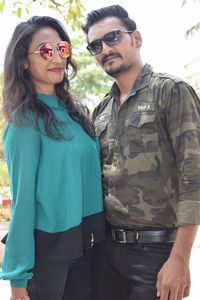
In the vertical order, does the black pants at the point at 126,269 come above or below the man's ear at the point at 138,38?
below

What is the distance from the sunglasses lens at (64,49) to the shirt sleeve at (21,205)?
0.60m

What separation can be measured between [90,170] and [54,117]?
378mm

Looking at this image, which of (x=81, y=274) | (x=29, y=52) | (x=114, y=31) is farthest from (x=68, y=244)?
(x=114, y=31)

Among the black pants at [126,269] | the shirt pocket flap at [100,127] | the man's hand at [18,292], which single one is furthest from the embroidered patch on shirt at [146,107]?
the man's hand at [18,292]

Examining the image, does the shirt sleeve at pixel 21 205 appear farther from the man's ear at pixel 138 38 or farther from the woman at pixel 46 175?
the man's ear at pixel 138 38

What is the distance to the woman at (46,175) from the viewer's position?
1.86 m

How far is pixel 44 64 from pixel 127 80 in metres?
0.54

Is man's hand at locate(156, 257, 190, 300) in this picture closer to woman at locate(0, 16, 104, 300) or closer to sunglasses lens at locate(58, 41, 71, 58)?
woman at locate(0, 16, 104, 300)

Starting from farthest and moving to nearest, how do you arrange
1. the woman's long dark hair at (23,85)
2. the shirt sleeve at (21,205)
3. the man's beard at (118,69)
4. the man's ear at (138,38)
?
the man's ear at (138,38), the man's beard at (118,69), the woman's long dark hair at (23,85), the shirt sleeve at (21,205)

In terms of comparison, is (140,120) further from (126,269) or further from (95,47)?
(126,269)

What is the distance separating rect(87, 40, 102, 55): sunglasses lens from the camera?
2387 millimetres

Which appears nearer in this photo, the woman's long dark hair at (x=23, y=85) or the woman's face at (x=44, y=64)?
the woman's long dark hair at (x=23, y=85)

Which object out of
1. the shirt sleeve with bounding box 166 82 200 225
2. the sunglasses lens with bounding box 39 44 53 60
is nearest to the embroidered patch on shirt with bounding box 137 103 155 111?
the shirt sleeve with bounding box 166 82 200 225

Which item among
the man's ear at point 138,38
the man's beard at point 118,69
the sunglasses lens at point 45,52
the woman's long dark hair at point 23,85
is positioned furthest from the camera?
the man's ear at point 138,38
